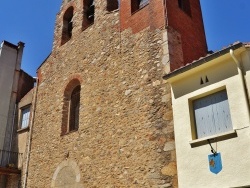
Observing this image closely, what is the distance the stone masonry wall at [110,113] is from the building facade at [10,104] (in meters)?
1.22

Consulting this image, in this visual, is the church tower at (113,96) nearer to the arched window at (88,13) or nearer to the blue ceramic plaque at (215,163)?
the arched window at (88,13)

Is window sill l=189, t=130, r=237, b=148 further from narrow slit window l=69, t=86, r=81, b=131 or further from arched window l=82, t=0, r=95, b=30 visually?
arched window l=82, t=0, r=95, b=30

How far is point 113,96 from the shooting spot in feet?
30.4

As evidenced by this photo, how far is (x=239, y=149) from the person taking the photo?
601cm

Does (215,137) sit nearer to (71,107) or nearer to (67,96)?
(71,107)

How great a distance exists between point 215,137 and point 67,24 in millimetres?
9341

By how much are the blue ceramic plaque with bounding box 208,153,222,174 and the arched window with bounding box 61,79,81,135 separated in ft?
18.5

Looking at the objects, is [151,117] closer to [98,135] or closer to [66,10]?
[98,135]

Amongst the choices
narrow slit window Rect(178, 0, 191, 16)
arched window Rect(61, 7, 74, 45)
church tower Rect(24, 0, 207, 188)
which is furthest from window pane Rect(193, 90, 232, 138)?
Result: arched window Rect(61, 7, 74, 45)

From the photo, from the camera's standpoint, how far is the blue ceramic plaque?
20.3 ft

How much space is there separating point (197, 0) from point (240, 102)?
650cm

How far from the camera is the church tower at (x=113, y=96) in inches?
305

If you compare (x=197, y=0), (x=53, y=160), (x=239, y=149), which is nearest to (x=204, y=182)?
(x=239, y=149)

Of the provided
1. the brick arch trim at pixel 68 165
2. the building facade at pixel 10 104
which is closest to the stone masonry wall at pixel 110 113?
the brick arch trim at pixel 68 165
